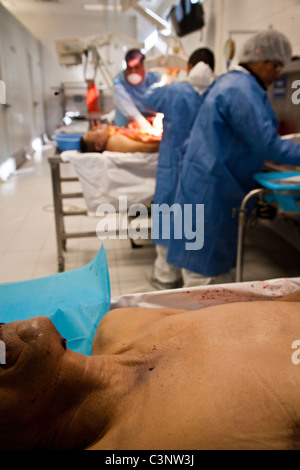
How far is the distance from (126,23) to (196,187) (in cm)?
262

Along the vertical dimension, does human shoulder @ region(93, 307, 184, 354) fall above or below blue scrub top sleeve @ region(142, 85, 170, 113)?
below

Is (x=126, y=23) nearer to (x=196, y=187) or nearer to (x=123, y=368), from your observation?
(x=196, y=187)

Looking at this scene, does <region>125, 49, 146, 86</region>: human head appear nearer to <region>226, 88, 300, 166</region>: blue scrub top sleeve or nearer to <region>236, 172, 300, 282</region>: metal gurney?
<region>226, 88, 300, 166</region>: blue scrub top sleeve

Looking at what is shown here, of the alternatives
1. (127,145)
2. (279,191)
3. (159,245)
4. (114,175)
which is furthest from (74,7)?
(279,191)

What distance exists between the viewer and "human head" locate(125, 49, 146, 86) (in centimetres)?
340

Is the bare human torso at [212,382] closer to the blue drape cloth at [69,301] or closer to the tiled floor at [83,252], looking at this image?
the blue drape cloth at [69,301]

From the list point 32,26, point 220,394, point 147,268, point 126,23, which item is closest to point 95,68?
point 32,26

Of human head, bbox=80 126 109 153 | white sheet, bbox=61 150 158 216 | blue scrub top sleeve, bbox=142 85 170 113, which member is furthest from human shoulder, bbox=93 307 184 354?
A: human head, bbox=80 126 109 153

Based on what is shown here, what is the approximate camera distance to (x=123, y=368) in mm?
772

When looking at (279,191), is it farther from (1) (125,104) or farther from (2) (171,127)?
(1) (125,104)

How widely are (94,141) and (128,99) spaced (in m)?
1.05

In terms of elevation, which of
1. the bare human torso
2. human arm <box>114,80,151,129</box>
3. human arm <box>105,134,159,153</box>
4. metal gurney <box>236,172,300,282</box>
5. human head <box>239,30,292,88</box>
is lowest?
the bare human torso
